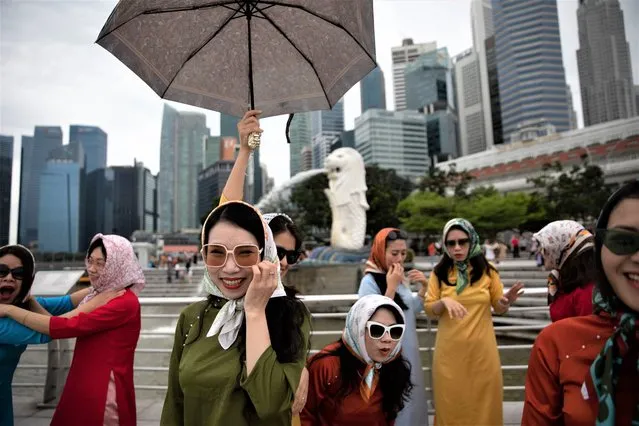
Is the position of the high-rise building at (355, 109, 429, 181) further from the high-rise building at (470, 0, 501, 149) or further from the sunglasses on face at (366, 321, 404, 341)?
the sunglasses on face at (366, 321, 404, 341)

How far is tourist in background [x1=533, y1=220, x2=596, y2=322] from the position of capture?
1.84 meters

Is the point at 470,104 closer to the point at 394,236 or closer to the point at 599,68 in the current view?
the point at 599,68

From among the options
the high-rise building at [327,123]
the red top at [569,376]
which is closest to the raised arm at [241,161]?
the red top at [569,376]

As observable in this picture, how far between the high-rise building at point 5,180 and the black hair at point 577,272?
320 cm

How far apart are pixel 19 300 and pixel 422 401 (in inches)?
80.8

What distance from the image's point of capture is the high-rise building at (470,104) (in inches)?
3216

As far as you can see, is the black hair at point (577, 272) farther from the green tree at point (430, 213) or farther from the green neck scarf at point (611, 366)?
the green tree at point (430, 213)

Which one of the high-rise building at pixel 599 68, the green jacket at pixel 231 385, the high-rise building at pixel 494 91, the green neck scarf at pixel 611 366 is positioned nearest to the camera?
the green neck scarf at pixel 611 366

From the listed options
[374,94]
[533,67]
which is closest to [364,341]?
[533,67]

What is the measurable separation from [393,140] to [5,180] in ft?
208

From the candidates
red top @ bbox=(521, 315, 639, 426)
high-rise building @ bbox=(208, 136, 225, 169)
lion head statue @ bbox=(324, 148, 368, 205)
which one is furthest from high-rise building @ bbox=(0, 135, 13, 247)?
high-rise building @ bbox=(208, 136, 225, 169)

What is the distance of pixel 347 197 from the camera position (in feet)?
44.3

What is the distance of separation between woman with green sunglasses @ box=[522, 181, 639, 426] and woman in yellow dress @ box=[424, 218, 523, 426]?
1.21 m

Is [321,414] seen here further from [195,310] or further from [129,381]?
[129,381]
